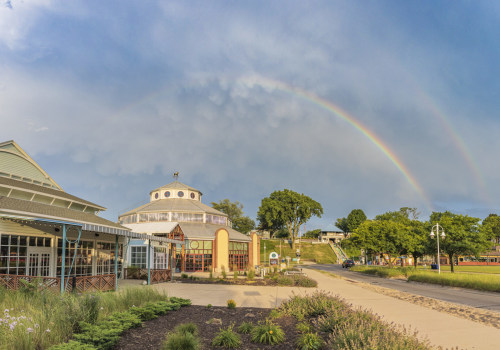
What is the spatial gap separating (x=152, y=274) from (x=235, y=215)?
70.6 metres

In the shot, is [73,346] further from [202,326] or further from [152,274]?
[152,274]

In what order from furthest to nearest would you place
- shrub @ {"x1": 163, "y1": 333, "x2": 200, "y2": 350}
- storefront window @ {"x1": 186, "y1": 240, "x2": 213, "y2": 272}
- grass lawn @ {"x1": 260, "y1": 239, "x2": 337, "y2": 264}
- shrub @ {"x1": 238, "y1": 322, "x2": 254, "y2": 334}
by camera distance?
grass lawn @ {"x1": 260, "y1": 239, "x2": 337, "y2": 264}
storefront window @ {"x1": 186, "y1": 240, "x2": 213, "y2": 272}
shrub @ {"x1": 238, "y1": 322, "x2": 254, "y2": 334}
shrub @ {"x1": 163, "y1": 333, "x2": 200, "y2": 350}

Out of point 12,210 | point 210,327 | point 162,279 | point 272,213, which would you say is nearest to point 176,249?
point 162,279

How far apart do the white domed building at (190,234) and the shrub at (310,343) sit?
96.6ft

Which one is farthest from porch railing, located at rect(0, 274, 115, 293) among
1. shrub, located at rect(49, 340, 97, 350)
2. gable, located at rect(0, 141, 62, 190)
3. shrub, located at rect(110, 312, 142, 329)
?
gable, located at rect(0, 141, 62, 190)

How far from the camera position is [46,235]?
21.8 m

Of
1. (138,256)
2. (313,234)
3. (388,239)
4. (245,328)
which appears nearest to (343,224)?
(313,234)

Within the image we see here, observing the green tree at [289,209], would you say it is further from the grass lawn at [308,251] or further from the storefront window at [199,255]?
the storefront window at [199,255]

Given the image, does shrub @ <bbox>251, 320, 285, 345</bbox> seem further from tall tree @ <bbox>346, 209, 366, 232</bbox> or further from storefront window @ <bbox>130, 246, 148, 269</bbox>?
tall tree @ <bbox>346, 209, 366, 232</bbox>

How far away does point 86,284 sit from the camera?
61.5ft

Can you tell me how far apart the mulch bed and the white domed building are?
2410 cm

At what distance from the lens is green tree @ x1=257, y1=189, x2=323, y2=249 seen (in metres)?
93.4

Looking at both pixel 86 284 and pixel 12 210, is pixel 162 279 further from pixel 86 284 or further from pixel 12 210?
pixel 12 210

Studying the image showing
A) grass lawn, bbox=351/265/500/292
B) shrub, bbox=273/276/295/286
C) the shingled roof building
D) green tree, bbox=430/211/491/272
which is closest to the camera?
the shingled roof building
